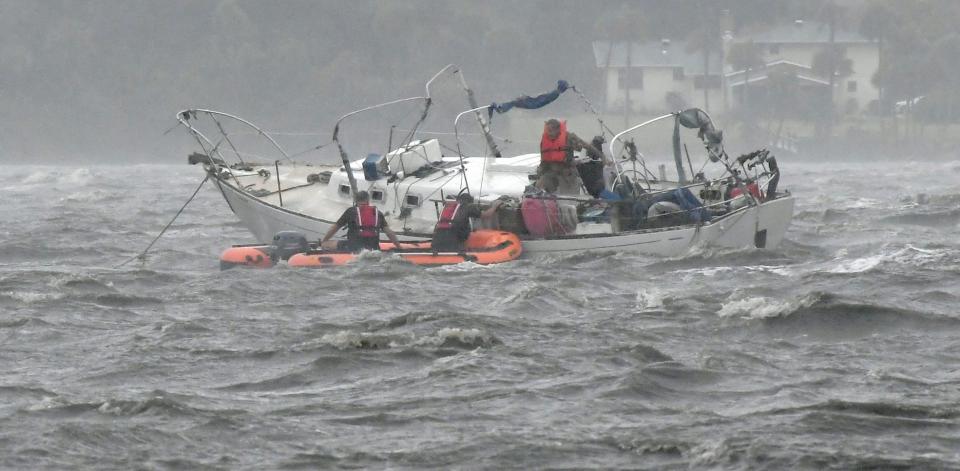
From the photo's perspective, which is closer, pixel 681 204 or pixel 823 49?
pixel 681 204

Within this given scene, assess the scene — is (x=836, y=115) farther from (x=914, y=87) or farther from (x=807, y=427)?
(x=807, y=427)

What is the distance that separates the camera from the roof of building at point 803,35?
111750mm

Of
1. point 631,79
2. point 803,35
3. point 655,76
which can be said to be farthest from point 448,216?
point 803,35

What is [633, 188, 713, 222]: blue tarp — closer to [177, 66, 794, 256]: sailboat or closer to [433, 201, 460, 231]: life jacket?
[177, 66, 794, 256]: sailboat

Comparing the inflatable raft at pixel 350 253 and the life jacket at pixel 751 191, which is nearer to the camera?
the inflatable raft at pixel 350 253

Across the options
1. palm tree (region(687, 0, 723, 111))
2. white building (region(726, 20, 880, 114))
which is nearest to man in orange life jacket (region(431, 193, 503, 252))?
palm tree (region(687, 0, 723, 111))

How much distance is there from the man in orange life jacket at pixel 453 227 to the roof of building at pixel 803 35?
91.0 m

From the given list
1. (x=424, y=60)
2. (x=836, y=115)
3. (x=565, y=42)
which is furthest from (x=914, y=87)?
(x=424, y=60)

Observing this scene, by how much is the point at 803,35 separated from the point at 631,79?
1328 cm

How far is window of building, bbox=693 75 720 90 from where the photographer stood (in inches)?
4313

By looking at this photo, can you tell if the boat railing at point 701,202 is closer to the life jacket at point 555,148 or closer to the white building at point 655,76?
the life jacket at point 555,148

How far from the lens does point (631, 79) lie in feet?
357

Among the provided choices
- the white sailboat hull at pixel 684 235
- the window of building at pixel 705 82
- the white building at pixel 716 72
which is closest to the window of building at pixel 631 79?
the white building at pixel 716 72

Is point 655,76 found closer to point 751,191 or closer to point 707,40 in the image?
point 707,40
